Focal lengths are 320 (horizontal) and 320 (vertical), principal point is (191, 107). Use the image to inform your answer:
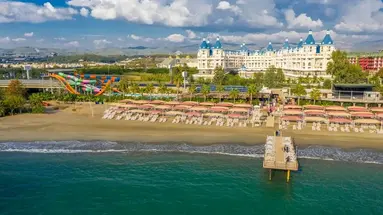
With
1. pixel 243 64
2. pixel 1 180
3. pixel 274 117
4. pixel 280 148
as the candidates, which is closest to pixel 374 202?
Result: pixel 280 148

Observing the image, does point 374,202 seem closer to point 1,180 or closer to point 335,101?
point 1,180

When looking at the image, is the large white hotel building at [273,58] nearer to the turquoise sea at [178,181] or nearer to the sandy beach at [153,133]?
the sandy beach at [153,133]

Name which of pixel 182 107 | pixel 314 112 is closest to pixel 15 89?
pixel 182 107

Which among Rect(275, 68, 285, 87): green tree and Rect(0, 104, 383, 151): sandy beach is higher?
Rect(275, 68, 285, 87): green tree

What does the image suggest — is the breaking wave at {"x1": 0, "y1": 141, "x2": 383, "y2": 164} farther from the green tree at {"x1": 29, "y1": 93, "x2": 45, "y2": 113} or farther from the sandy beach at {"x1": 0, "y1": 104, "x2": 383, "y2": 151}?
the green tree at {"x1": 29, "y1": 93, "x2": 45, "y2": 113}

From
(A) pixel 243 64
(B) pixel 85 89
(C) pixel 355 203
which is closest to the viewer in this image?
(C) pixel 355 203

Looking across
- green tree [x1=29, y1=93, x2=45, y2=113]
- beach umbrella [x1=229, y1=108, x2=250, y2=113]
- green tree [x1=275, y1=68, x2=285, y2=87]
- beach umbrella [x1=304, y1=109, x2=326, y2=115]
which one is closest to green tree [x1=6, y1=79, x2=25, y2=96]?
green tree [x1=29, y1=93, x2=45, y2=113]

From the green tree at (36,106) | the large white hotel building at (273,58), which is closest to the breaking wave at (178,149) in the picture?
the green tree at (36,106)
